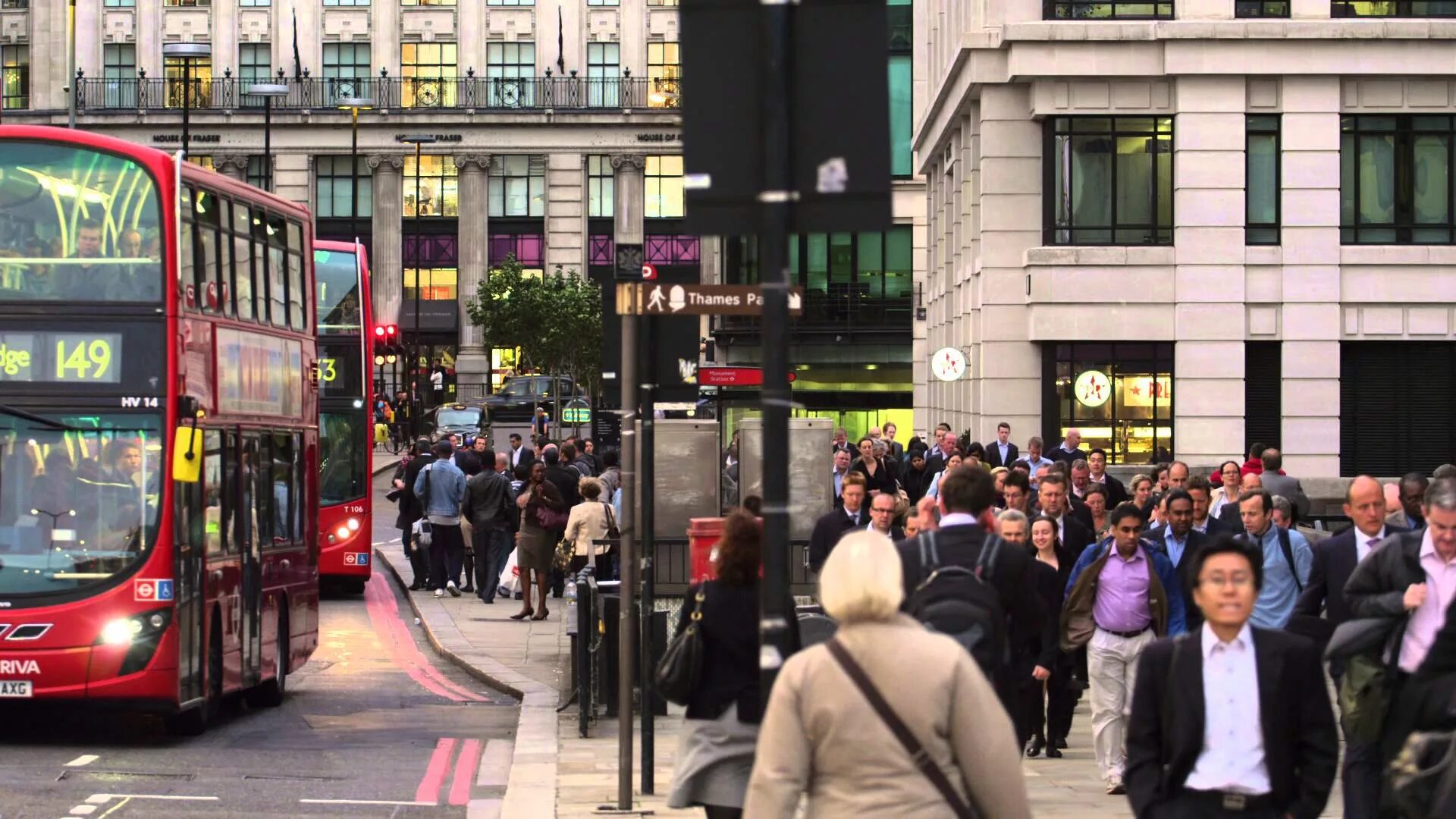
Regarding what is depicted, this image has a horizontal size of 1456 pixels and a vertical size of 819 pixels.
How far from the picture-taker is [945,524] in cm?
854

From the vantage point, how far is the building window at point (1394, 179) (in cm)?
3428

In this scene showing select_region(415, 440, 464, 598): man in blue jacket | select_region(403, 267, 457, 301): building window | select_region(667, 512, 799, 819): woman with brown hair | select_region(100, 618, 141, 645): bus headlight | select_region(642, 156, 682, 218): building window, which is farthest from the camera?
select_region(642, 156, 682, 218): building window

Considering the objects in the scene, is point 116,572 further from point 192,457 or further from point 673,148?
point 673,148

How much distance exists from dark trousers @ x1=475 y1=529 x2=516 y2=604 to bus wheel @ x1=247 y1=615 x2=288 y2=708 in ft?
31.3

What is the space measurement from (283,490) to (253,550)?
122cm

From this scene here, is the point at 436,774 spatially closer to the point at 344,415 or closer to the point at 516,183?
the point at 344,415

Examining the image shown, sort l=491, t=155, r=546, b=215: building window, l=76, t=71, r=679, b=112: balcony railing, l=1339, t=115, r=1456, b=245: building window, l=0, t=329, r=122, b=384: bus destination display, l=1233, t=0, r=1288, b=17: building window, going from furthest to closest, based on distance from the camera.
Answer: l=491, t=155, r=546, b=215: building window, l=76, t=71, r=679, b=112: balcony railing, l=1339, t=115, r=1456, b=245: building window, l=1233, t=0, r=1288, b=17: building window, l=0, t=329, r=122, b=384: bus destination display

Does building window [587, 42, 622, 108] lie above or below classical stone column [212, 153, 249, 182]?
above

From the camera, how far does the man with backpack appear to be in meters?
7.95

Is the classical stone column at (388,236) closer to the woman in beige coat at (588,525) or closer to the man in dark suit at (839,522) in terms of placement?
the woman in beige coat at (588,525)

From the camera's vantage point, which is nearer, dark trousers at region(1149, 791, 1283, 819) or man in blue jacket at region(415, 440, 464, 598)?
dark trousers at region(1149, 791, 1283, 819)

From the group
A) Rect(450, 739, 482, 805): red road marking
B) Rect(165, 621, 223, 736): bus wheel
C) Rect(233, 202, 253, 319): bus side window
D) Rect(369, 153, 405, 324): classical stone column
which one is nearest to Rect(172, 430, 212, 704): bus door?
Rect(165, 621, 223, 736): bus wheel

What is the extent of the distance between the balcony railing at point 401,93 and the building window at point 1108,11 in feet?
196

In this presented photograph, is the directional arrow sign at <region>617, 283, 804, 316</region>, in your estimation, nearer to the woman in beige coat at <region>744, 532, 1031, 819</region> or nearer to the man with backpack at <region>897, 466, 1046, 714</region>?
the man with backpack at <region>897, 466, 1046, 714</region>
